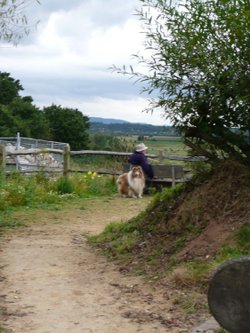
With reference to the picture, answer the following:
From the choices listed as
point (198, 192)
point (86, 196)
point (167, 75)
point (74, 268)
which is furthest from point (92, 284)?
point (86, 196)

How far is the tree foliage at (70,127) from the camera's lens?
53.8m

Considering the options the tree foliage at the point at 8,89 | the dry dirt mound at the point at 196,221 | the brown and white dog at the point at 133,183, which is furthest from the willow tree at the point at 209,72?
the tree foliage at the point at 8,89

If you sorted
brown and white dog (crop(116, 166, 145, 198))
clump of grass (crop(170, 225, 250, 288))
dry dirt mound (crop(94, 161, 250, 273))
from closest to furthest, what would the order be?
clump of grass (crop(170, 225, 250, 288)), dry dirt mound (crop(94, 161, 250, 273)), brown and white dog (crop(116, 166, 145, 198))

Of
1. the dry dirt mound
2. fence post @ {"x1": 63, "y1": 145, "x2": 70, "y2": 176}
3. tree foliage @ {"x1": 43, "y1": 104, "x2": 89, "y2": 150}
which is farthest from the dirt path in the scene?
tree foliage @ {"x1": 43, "y1": 104, "x2": 89, "y2": 150}

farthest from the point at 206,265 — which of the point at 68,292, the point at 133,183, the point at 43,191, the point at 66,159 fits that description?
the point at 66,159

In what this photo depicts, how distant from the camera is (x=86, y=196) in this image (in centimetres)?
1650

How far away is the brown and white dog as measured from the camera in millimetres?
16766

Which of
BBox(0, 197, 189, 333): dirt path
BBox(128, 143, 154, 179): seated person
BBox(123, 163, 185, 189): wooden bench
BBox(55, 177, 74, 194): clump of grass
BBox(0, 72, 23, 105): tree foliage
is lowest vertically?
BBox(0, 197, 189, 333): dirt path

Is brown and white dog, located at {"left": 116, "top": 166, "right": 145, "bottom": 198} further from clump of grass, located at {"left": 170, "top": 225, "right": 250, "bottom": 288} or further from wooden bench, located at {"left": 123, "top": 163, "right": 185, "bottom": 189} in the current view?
clump of grass, located at {"left": 170, "top": 225, "right": 250, "bottom": 288}

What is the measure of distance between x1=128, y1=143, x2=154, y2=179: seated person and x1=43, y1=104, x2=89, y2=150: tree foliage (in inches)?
1364

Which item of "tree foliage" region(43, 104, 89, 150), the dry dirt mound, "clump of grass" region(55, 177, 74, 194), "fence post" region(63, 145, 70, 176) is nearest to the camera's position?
the dry dirt mound

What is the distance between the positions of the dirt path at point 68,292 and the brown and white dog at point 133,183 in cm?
616

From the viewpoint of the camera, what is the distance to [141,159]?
57.5 ft

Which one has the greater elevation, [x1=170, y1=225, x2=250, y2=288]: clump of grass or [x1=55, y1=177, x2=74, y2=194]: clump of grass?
Result: [x1=55, y1=177, x2=74, y2=194]: clump of grass
